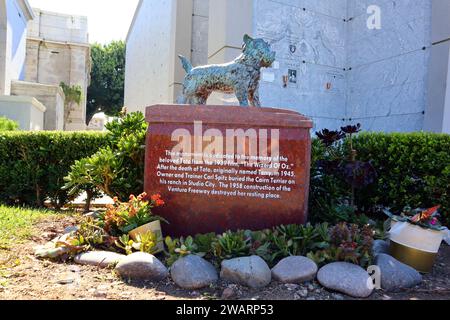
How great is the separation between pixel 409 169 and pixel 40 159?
5705 mm

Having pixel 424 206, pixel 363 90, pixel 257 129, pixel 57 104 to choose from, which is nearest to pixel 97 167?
pixel 257 129

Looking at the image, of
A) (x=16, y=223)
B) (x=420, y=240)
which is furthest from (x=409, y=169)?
(x=16, y=223)

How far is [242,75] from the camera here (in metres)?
4.92

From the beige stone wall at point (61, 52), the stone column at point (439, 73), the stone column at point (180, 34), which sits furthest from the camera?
the beige stone wall at point (61, 52)

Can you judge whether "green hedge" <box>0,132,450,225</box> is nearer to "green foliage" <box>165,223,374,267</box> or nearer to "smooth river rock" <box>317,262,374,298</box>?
"green foliage" <box>165,223,374,267</box>

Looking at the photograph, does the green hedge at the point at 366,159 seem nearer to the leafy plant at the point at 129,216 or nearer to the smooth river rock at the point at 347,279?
the smooth river rock at the point at 347,279

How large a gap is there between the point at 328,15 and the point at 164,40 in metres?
6.02

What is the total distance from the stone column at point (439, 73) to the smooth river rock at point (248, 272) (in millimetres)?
5382

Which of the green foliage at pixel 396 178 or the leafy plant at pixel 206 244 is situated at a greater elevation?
the green foliage at pixel 396 178

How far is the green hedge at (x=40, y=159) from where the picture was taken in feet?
21.8

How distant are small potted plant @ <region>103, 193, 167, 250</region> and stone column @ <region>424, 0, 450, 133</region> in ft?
18.1

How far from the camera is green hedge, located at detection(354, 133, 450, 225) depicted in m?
5.21

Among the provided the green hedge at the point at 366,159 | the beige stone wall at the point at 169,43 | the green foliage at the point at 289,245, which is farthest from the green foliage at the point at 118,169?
the beige stone wall at the point at 169,43

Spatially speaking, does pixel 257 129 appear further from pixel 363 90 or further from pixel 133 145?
pixel 363 90
